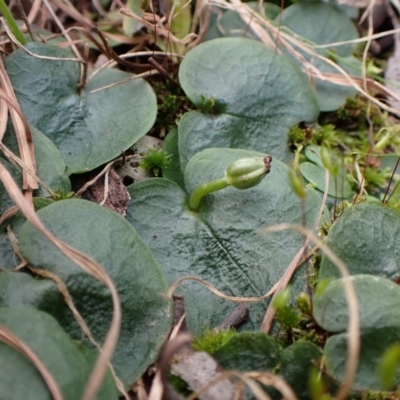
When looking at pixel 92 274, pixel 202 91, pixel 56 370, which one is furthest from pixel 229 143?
pixel 56 370

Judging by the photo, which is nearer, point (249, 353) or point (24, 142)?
point (249, 353)

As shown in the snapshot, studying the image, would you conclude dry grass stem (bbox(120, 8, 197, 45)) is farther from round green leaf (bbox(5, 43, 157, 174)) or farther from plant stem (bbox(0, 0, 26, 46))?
plant stem (bbox(0, 0, 26, 46))

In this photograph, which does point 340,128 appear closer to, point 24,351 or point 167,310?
point 167,310

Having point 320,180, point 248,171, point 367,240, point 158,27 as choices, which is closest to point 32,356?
point 248,171

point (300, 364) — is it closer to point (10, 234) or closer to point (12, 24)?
point (10, 234)

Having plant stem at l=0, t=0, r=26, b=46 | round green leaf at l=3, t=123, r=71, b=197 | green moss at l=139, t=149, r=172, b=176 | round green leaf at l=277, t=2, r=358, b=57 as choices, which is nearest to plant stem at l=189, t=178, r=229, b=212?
green moss at l=139, t=149, r=172, b=176

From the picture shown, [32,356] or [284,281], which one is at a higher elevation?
[32,356]

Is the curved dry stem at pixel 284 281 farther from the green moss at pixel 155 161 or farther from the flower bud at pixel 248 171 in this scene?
the green moss at pixel 155 161

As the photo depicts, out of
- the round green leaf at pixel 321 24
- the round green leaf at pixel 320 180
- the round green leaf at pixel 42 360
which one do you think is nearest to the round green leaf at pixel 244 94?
the round green leaf at pixel 320 180
